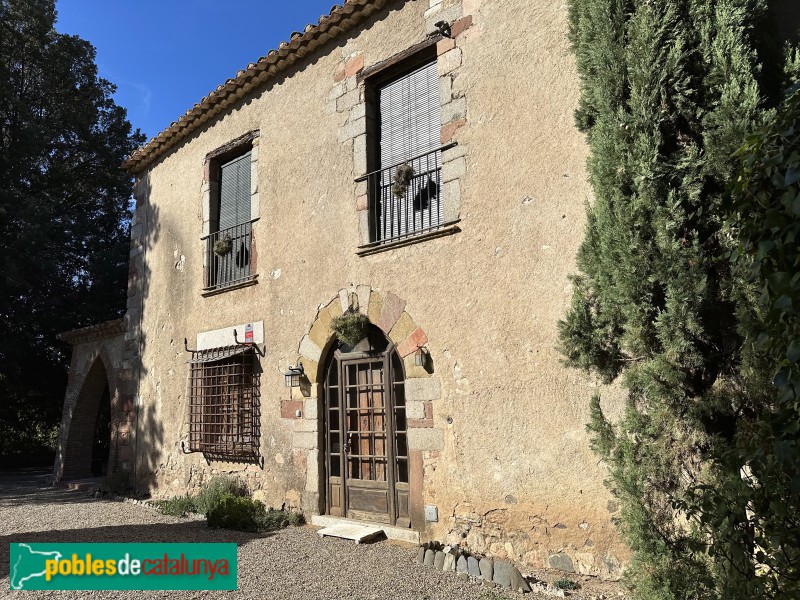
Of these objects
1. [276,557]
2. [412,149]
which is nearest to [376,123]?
[412,149]

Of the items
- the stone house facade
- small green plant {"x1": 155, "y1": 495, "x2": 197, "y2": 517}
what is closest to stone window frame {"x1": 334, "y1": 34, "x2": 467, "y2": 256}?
the stone house facade

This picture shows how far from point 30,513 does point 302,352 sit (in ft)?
13.4

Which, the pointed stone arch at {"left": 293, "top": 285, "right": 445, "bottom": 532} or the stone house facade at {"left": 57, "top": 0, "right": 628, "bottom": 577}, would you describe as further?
the pointed stone arch at {"left": 293, "top": 285, "right": 445, "bottom": 532}

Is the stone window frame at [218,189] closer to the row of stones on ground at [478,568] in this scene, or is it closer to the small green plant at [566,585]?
the row of stones on ground at [478,568]

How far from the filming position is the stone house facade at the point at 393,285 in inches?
181

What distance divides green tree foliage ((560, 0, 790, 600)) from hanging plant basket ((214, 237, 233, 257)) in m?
5.19

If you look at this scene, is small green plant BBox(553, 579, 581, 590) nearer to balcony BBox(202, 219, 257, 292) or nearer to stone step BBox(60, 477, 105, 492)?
balcony BBox(202, 219, 257, 292)

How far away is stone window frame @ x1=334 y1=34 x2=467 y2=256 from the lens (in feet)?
17.5

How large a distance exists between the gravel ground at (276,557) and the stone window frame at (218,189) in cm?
286

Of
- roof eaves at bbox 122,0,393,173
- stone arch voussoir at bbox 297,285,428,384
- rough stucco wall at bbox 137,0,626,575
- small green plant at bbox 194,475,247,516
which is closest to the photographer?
rough stucco wall at bbox 137,0,626,575

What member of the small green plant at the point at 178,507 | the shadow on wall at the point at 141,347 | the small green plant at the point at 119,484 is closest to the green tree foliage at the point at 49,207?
the shadow on wall at the point at 141,347

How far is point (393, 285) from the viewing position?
567 centimetres

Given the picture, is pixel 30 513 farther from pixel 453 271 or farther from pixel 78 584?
pixel 453 271

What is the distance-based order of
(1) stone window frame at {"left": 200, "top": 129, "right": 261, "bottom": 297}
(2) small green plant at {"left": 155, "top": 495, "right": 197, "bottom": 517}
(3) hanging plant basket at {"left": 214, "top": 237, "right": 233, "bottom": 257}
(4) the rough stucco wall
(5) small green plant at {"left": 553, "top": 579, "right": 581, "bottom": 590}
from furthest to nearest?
1. (3) hanging plant basket at {"left": 214, "top": 237, "right": 233, "bottom": 257}
2. (1) stone window frame at {"left": 200, "top": 129, "right": 261, "bottom": 297}
3. (2) small green plant at {"left": 155, "top": 495, "right": 197, "bottom": 517}
4. (4) the rough stucco wall
5. (5) small green plant at {"left": 553, "top": 579, "right": 581, "bottom": 590}
